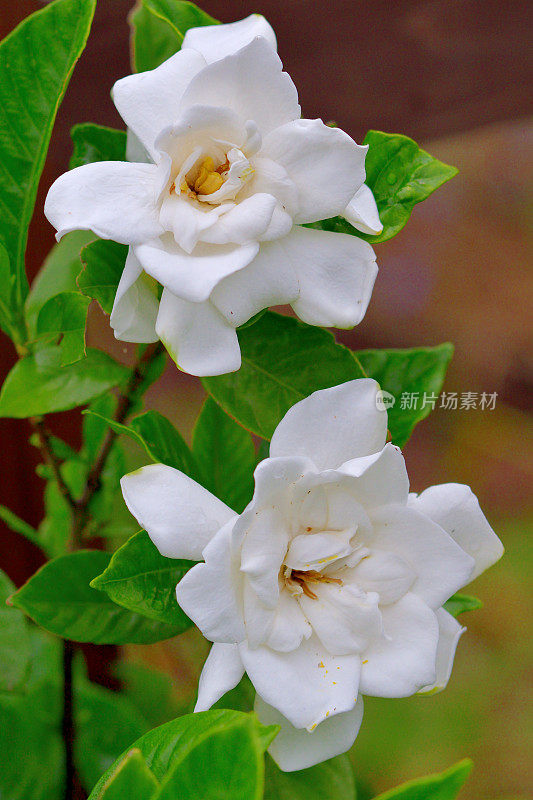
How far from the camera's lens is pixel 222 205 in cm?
45

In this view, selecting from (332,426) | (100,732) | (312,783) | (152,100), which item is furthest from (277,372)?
(100,732)

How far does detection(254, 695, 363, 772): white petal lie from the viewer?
0.48m

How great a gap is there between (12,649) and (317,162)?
54 cm

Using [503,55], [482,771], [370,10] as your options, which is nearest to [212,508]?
[370,10]

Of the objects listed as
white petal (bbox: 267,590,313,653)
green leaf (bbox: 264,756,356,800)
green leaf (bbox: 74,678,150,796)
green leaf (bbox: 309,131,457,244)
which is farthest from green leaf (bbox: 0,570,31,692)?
green leaf (bbox: 309,131,457,244)

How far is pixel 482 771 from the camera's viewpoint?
78.7 inches

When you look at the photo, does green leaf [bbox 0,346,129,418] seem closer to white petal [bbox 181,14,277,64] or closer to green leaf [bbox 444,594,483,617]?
white petal [bbox 181,14,277,64]

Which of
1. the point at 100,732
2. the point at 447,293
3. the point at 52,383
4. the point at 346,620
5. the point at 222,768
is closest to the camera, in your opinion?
the point at 222,768

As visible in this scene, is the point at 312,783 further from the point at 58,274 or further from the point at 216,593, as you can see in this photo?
the point at 58,274

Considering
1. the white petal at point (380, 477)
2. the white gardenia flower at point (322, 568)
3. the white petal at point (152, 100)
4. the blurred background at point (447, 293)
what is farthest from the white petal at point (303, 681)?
the blurred background at point (447, 293)

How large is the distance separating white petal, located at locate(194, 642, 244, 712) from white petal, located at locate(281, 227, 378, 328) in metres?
0.22

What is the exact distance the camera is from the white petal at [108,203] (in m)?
0.43

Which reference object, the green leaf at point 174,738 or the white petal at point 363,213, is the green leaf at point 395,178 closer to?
the white petal at point 363,213

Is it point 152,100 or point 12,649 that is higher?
point 152,100
